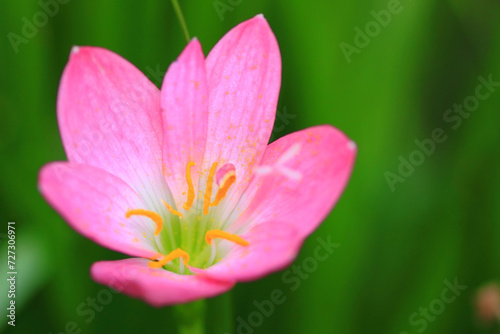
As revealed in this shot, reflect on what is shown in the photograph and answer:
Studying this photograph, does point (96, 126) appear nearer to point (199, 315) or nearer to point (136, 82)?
point (136, 82)

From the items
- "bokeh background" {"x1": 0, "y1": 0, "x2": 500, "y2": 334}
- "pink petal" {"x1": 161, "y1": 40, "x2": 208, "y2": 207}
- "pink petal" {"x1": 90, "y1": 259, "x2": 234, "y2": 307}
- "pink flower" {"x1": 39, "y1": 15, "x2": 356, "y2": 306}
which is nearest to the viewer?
"pink petal" {"x1": 90, "y1": 259, "x2": 234, "y2": 307}

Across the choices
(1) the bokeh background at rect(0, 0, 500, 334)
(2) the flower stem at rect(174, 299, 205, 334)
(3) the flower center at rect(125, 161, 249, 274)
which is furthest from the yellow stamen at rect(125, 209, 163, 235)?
(1) the bokeh background at rect(0, 0, 500, 334)

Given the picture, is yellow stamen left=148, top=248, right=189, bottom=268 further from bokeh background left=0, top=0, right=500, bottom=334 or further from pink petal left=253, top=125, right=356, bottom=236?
bokeh background left=0, top=0, right=500, bottom=334

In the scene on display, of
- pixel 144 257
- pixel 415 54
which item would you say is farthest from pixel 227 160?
pixel 415 54

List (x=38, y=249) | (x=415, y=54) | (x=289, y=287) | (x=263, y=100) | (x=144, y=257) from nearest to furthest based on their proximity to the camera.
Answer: (x=144, y=257)
(x=263, y=100)
(x=38, y=249)
(x=289, y=287)
(x=415, y=54)

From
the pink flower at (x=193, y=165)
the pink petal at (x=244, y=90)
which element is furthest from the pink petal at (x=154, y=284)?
the pink petal at (x=244, y=90)

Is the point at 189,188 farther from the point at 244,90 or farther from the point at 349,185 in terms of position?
the point at 349,185

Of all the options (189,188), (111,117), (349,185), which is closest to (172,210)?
(189,188)

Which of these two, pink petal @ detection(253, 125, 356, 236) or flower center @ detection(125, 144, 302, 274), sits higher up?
pink petal @ detection(253, 125, 356, 236)
